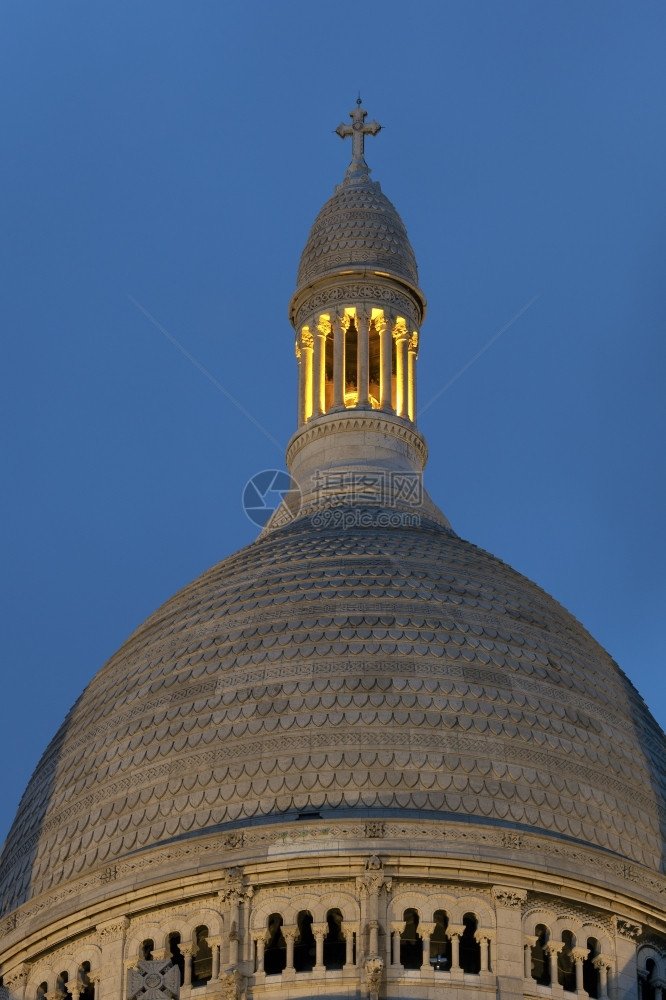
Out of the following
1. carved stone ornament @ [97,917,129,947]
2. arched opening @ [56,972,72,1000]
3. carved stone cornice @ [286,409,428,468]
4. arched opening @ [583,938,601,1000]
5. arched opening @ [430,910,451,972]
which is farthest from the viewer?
carved stone cornice @ [286,409,428,468]

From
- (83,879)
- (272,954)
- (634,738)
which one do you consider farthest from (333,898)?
(634,738)

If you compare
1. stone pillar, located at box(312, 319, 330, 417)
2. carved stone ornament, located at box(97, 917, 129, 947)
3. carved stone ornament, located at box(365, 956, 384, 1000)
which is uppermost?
stone pillar, located at box(312, 319, 330, 417)

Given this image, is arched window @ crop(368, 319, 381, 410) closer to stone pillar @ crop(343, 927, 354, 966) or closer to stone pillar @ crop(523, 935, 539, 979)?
stone pillar @ crop(523, 935, 539, 979)

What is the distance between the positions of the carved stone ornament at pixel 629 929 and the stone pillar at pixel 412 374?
67.7 ft

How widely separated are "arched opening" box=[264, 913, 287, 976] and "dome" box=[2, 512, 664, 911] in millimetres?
2293

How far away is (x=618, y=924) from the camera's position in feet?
169

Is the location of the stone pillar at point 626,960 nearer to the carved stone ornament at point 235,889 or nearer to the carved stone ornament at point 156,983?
the carved stone ornament at point 235,889

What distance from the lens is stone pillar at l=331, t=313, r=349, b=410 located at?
225 ft

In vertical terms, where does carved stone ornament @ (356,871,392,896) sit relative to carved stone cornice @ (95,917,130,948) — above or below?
above

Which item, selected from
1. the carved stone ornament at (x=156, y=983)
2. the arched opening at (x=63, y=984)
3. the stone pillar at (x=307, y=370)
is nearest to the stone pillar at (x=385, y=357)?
the stone pillar at (x=307, y=370)

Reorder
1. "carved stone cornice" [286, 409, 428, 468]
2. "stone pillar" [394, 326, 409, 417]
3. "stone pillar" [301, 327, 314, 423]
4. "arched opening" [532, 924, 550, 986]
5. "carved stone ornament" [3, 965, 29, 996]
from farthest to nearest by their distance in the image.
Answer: "stone pillar" [394, 326, 409, 417] < "stone pillar" [301, 327, 314, 423] < "carved stone cornice" [286, 409, 428, 468] < "carved stone ornament" [3, 965, 29, 996] < "arched opening" [532, 924, 550, 986]

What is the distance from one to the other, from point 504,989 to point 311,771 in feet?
19.1

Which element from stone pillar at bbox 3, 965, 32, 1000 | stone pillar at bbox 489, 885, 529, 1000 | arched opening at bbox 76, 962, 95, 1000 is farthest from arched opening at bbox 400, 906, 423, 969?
stone pillar at bbox 3, 965, 32, 1000

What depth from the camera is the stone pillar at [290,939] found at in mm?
49531
